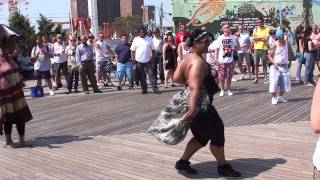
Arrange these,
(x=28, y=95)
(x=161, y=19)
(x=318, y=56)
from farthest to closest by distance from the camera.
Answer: (x=161, y=19) < (x=28, y=95) < (x=318, y=56)

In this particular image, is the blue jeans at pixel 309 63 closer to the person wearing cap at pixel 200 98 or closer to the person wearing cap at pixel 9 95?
the person wearing cap at pixel 9 95

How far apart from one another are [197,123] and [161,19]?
58412 mm

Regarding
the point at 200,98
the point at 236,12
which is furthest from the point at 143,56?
the point at 236,12

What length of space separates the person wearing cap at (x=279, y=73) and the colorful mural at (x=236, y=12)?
1331 cm

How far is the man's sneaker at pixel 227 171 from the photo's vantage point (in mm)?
5898

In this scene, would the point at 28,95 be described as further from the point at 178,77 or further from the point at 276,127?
the point at 178,77

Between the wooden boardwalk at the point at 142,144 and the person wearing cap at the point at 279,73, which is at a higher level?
the person wearing cap at the point at 279,73

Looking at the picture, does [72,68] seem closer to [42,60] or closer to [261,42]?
[42,60]

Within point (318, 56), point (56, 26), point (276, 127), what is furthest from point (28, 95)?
point (56, 26)

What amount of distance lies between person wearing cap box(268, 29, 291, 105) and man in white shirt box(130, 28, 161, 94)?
376 centimetres

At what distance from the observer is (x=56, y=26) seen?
53.2 meters

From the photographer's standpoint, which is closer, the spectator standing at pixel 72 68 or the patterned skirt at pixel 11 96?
the patterned skirt at pixel 11 96

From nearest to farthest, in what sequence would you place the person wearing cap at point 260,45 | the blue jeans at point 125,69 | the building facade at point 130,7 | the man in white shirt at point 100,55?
the person wearing cap at point 260,45, the blue jeans at point 125,69, the man in white shirt at point 100,55, the building facade at point 130,7

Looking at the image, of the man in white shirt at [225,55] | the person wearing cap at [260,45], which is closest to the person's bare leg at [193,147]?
the man in white shirt at [225,55]
